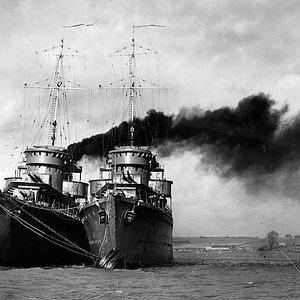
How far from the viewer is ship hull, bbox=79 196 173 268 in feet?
103

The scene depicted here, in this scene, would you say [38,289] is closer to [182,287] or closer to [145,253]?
[182,287]

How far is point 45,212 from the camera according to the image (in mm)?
37188

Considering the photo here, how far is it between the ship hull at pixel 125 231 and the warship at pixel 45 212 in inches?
75.8

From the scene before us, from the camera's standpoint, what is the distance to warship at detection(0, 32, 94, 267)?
33.6 m

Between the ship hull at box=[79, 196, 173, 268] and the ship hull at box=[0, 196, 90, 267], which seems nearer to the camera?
the ship hull at box=[79, 196, 173, 268]

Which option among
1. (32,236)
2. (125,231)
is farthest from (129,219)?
(32,236)

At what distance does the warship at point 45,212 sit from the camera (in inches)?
1321

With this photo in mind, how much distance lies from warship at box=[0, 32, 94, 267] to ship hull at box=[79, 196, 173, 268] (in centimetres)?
192

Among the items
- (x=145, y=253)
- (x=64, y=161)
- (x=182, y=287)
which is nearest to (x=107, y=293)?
(x=182, y=287)

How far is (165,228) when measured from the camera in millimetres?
41969

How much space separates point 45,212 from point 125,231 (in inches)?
352

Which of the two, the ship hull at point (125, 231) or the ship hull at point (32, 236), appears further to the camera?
the ship hull at point (32, 236)

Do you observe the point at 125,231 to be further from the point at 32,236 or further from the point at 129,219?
the point at 32,236

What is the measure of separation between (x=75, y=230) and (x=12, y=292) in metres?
24.1
